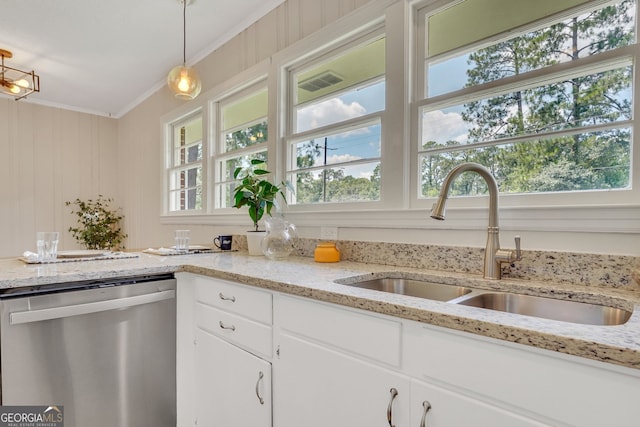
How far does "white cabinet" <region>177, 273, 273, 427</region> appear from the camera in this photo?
4.34 feet

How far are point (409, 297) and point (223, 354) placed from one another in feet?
3.03

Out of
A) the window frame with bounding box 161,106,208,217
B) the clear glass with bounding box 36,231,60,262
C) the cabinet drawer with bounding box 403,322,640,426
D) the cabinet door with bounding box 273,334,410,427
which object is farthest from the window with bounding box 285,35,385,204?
the window frame with bounding box 161,106,208,217

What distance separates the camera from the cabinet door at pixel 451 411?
28.8 inches

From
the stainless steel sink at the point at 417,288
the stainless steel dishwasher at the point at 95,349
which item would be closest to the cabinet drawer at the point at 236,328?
the stainless steel dishwasher at the point at 95,349

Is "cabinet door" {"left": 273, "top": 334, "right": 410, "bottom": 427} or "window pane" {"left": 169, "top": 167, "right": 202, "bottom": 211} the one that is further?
"window pane" {"left": 169, "top": 167, "right": 202, "bottom": 211}

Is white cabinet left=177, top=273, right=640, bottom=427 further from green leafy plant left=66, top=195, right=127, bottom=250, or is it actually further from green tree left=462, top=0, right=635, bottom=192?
green leafy plant left=66, top=195, right=127, bottom=250

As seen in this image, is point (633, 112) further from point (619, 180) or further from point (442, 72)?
point (442, 72)

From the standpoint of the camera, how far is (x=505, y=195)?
1.38 meters

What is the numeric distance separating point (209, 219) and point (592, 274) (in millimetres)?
2636

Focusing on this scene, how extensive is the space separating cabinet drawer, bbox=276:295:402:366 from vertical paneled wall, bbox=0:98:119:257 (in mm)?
4489

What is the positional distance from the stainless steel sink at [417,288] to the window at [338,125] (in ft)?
1.82

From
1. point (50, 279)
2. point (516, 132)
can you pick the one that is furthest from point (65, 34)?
point (516, 132)

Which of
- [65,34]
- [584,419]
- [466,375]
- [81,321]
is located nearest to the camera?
[584,419]

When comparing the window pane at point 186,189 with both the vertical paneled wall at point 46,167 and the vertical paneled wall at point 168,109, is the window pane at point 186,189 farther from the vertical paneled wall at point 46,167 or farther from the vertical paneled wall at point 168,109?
the vertical paneled wall at point 46,167
